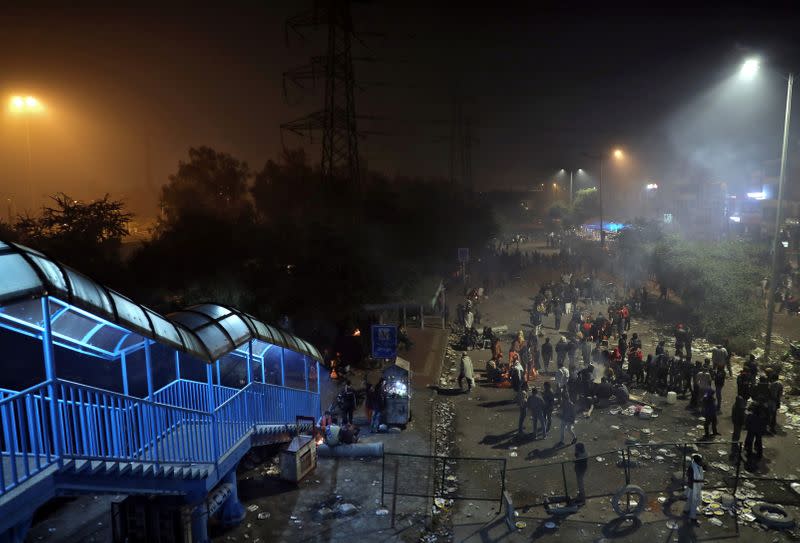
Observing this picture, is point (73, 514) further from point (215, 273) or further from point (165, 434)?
point (215, 273)

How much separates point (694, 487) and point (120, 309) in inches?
314

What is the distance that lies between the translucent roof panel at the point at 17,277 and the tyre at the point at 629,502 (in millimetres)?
7895

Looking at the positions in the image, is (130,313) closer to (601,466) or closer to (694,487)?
(694,487)

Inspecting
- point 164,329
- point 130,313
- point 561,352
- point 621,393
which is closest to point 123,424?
point 164,329

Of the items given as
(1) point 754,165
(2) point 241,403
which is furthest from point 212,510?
(1) point 754,165

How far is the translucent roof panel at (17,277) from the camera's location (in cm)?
381

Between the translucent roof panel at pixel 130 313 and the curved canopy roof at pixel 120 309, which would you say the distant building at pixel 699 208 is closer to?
the curved canopy roof at pixel 120 309

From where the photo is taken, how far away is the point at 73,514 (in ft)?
26.5

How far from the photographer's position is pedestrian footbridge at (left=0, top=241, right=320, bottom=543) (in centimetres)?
415

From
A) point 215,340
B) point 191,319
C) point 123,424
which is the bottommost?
point 123,424

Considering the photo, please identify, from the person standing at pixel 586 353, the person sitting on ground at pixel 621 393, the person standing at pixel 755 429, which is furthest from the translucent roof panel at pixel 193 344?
the person standing at pixel 586 353

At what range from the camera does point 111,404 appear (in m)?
5.06

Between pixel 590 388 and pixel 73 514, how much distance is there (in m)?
11.1

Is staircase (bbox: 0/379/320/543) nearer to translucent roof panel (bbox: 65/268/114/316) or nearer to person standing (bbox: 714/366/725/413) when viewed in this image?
translucent roof panel (bbox: 65/268/114/316)
